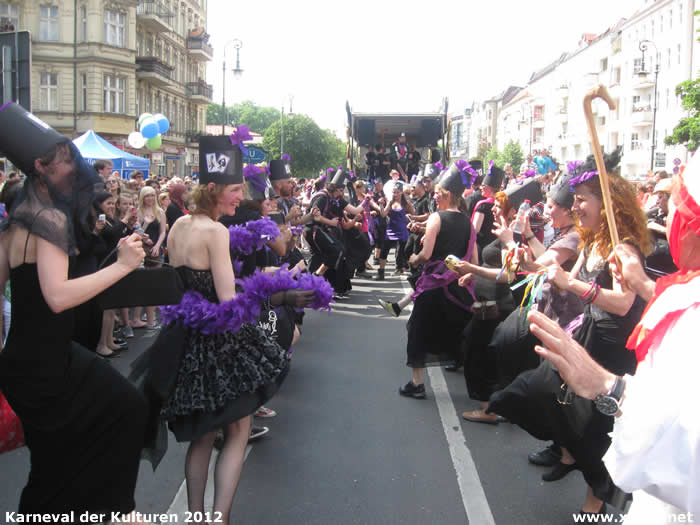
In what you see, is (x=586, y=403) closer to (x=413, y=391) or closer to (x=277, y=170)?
(x=413, y=391)

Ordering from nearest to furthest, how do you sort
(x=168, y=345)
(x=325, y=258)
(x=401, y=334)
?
(x=168, y=345)
(x=401, y=334)
(x=325, y=258)

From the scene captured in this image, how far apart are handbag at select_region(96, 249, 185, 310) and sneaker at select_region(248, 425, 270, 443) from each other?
224cm

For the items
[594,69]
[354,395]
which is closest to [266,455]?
[354,395]

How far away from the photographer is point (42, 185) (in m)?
2.56

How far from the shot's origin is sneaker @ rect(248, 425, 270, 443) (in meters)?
4.83

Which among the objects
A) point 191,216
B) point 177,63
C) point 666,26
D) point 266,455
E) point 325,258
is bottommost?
point 266,455

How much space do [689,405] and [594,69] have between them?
73.7m

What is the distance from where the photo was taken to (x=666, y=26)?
51000mm

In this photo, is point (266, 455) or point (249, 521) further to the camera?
point (266, 455)

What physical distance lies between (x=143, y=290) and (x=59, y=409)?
0.58 meters

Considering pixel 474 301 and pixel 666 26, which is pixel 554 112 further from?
pixel 474 301

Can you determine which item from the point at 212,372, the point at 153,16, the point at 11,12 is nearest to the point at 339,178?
the point at 212,372

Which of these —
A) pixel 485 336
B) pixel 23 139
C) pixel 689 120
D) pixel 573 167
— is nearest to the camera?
pixel 23 139

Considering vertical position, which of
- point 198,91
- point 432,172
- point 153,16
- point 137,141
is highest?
point 153,16
